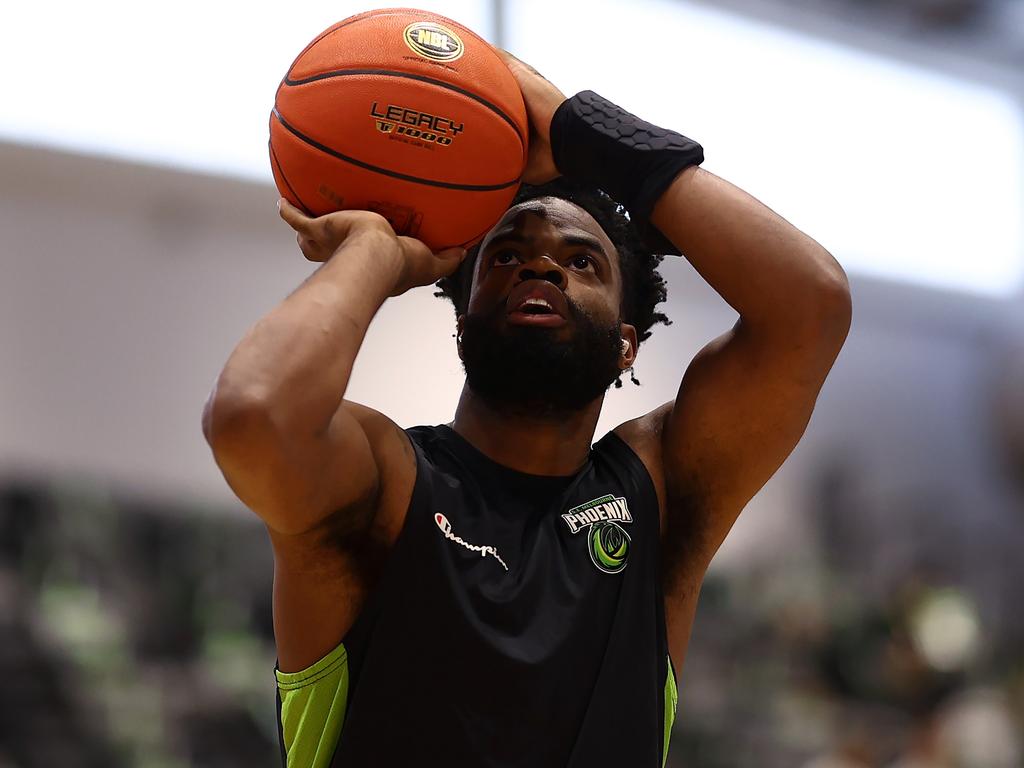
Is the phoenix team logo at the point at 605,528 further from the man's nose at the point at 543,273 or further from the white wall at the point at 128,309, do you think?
the white wall at the point at 128,309

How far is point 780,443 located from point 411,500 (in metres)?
0.75

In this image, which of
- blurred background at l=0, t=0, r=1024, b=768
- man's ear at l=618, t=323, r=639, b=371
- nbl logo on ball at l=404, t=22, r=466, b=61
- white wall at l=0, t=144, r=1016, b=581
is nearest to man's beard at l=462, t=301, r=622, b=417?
man's ear at l=618, t=323, r=639, b=371

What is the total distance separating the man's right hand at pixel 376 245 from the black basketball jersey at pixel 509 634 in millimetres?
340

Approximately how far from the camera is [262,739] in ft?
20.5

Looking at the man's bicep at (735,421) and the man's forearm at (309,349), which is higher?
the man's forearm at (309,349)

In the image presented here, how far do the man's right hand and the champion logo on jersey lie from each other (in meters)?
0.40

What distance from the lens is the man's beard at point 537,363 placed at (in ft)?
7.39

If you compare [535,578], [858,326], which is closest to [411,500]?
[535,578]

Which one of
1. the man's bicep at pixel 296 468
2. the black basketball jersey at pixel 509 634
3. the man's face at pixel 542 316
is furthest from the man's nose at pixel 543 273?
the man's bicep at pixel 296 468

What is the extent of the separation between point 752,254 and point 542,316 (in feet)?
1.35

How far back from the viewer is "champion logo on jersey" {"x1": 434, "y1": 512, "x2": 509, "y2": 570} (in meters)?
2.14

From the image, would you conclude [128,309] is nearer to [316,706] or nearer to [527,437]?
[527,437]

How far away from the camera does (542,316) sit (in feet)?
7.41

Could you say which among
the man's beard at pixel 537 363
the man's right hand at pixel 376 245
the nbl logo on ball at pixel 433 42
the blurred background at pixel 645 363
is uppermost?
the nbl logo on ball at pixel 433 42
